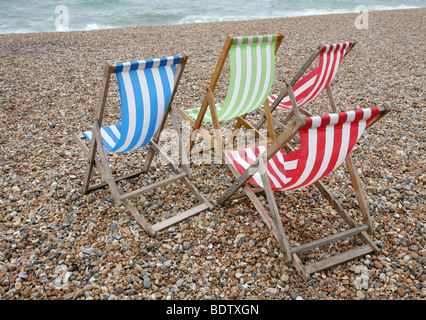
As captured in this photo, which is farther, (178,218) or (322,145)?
(178,218)

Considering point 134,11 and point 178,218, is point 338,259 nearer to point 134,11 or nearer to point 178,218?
point 178,218

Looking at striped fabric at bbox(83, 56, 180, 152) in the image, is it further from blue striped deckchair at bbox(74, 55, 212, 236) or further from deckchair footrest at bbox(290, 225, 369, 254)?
deckchair footrest at bbox(290, 225, 369, 254)

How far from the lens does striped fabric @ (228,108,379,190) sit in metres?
1.85

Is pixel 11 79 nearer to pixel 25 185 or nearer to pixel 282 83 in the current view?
pixel 25 185

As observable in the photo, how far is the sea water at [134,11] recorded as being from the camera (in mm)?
14481

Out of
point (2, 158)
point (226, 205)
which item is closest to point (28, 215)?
point (2, 158)

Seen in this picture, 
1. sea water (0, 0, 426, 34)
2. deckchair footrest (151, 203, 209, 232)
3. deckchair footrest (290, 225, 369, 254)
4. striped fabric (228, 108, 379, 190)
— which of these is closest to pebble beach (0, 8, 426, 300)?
deckchair footrest (151, 203, 209, 232)

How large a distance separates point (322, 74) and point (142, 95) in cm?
190

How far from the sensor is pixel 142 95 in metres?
2.31

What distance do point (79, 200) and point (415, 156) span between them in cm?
365

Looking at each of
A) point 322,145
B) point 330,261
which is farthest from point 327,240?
point 322,145

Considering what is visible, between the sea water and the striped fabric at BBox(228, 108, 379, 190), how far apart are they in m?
14.0

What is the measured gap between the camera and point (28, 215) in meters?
2.65

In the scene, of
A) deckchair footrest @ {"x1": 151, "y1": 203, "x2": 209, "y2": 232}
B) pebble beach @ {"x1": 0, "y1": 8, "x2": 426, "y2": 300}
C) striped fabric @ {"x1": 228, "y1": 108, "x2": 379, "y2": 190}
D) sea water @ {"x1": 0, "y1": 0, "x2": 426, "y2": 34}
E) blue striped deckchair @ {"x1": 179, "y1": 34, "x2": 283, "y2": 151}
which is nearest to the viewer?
striped fabric @ {"x1": 228, "y1": 108, "x2": 379, "y2": 190}
